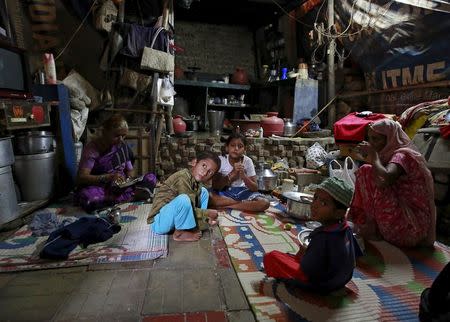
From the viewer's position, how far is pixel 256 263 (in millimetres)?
2535

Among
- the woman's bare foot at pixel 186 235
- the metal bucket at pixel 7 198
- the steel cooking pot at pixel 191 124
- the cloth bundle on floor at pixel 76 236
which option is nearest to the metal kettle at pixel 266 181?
the woman's bare foot at pixel 186 235

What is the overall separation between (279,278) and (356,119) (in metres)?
3.19

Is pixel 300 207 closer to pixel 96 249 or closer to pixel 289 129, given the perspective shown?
pixel 96 249

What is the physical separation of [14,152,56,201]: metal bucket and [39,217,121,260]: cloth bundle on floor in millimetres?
1275

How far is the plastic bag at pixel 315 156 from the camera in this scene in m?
5.46

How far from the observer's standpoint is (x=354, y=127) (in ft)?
14.6

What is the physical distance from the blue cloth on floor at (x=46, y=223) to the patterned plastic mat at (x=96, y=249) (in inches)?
2.5

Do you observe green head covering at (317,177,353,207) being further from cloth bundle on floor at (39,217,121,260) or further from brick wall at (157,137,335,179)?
brick wall at (157,137,335,179)

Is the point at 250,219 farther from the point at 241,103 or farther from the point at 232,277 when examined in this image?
the point at 241,103

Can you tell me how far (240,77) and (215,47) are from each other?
1.52 metres

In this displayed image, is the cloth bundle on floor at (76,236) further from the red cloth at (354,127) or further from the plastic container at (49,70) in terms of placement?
the red cloth at (354,127)

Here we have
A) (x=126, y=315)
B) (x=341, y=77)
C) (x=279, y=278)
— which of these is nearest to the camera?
(x=126, y=315)

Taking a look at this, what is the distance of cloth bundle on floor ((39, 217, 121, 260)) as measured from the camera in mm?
2557

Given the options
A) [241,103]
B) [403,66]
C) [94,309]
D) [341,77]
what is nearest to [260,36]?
[241,103]
